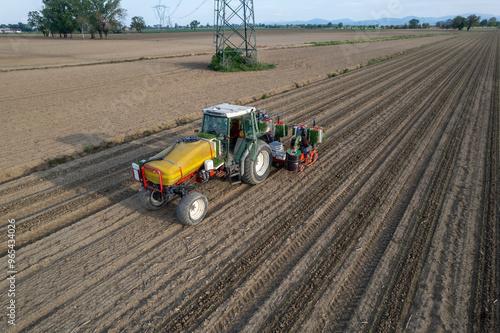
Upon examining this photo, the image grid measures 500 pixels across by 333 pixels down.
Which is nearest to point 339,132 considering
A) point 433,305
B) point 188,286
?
point 433,305

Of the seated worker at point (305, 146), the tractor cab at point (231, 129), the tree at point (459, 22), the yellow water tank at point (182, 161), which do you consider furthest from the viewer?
the tree at point (459, 22)

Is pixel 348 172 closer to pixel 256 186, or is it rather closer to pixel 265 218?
pixel 256 186

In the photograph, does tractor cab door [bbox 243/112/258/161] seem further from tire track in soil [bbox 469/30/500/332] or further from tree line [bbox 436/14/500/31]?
tree line [bbox 436/14/500/31]

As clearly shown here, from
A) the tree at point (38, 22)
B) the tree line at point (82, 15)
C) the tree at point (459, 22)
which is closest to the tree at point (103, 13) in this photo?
the tree line at point (82, 15)

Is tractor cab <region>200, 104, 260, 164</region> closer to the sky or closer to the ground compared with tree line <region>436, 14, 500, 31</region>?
closer to the ground

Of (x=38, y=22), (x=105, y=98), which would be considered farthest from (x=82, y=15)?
(x=105, y=98)

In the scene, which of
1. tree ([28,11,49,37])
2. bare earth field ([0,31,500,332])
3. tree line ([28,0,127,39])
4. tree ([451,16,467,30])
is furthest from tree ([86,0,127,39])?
tree ([451,16,467,30])

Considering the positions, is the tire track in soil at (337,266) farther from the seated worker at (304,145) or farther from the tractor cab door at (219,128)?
the tractor cab door at (219,128)
